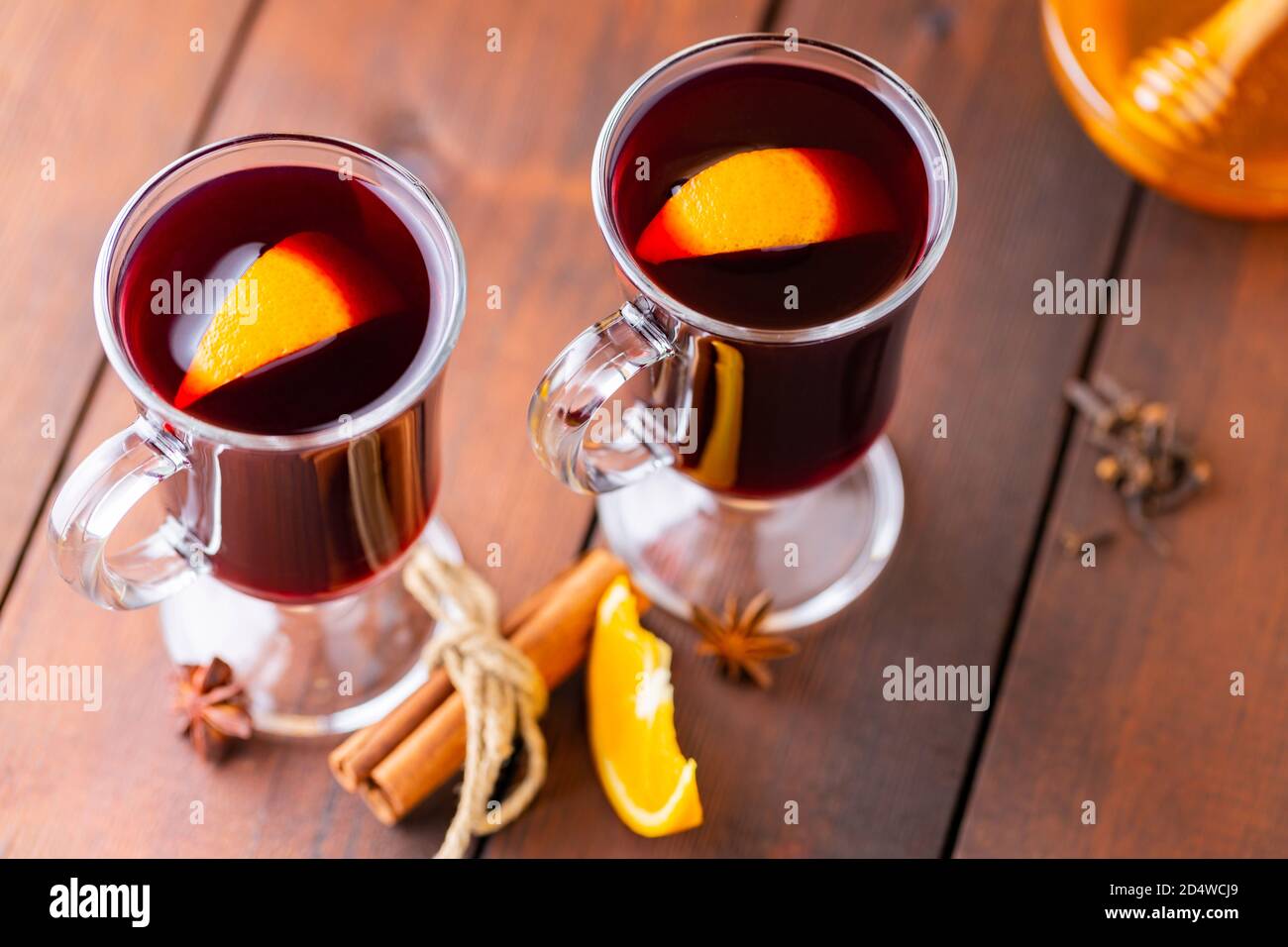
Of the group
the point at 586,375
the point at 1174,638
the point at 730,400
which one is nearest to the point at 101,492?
the point at 586,375

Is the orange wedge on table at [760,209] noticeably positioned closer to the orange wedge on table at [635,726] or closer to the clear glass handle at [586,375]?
the clear glass handle at [586,375]

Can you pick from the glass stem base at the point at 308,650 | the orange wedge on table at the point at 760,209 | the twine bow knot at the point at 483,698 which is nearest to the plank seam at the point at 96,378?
the glass stem base at the point at 308,650

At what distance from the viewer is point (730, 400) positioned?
119cm

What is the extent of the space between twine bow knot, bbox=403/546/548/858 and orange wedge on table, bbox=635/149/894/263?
0.40 m

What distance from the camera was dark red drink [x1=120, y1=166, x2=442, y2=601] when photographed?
43.3 inches

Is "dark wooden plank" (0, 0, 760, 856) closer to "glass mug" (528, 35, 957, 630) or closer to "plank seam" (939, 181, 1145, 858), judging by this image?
"glass mug" (528, 35, 957, 630)

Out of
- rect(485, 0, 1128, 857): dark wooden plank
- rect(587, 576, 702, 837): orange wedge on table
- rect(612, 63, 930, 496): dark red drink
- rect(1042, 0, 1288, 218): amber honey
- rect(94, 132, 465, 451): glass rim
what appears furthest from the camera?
rect(1042, 0, 1288, 218): amber honey

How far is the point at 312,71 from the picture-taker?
1.60 m

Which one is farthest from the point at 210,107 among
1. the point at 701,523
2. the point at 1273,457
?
the point at 1273,457

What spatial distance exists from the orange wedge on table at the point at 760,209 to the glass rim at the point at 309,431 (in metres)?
0.16

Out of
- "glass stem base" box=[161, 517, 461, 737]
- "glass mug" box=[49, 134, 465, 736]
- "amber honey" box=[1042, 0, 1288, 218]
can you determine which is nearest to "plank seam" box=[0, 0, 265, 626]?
"glass stem base" box=[161, 517, 461, 737]

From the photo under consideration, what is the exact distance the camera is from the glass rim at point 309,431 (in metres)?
1.04

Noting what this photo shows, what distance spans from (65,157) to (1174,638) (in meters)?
1.23

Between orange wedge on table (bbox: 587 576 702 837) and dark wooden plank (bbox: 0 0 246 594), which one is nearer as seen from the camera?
orange wedge on table (bbox: 587 576 702 837)
